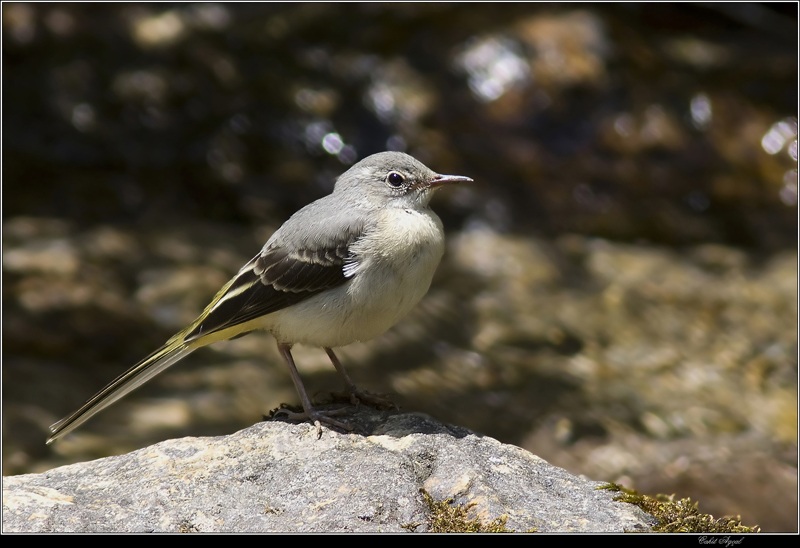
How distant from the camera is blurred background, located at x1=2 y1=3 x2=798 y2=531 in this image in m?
11.8

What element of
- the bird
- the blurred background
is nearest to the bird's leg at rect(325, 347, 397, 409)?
the bird

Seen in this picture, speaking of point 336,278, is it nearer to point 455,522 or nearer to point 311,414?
point 311,414

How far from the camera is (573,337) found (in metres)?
12.9

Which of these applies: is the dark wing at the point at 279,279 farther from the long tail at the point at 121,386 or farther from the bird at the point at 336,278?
the long tail at the point at 121,386

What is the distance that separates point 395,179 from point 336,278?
1137 mm

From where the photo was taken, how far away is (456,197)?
1553 centimetres

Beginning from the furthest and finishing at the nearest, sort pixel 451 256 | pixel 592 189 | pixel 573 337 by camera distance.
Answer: pixel 592 189 < pixel 451 256 < pixel 573 337

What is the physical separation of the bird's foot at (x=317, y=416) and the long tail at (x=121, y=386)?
39.4 inches

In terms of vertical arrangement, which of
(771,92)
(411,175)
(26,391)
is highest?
(771,92)

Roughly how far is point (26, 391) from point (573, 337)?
7364 millimetres

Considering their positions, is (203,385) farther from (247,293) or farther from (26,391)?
(247,293)

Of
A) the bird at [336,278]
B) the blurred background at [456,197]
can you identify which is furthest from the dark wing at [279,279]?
the blurred background at [456,197]

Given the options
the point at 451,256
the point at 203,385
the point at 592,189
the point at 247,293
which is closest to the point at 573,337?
the point at 451,256

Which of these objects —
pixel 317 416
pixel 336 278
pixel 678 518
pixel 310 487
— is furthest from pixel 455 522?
pixel 336 278
